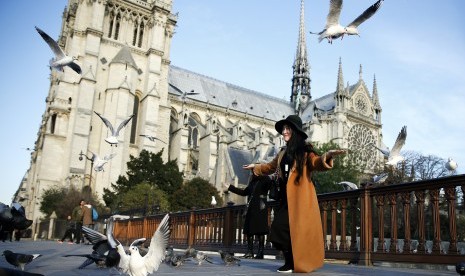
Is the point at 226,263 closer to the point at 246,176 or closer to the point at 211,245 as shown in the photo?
the point at 211,245

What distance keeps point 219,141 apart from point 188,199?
1288cm

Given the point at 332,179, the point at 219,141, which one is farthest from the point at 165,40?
the point at 332,179

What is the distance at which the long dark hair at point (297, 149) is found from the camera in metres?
4.74

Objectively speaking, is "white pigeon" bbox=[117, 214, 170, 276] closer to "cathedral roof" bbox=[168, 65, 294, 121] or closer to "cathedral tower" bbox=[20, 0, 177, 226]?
"cathedral tower" bbox=[20, 0, 177, 226]

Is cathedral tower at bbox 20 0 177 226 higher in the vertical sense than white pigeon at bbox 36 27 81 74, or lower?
higher

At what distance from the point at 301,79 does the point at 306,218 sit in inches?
2617

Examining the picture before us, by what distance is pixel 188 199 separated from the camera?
34.7 metres

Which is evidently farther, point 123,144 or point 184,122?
point 184,122

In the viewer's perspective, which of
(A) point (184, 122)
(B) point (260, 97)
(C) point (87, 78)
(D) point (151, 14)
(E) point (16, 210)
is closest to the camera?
(E) point (16, 210)

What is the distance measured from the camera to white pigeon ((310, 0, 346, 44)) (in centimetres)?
879

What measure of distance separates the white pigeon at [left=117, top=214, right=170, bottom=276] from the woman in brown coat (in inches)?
66.3

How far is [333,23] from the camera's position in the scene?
353 inches

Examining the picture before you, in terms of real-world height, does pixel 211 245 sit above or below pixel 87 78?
below

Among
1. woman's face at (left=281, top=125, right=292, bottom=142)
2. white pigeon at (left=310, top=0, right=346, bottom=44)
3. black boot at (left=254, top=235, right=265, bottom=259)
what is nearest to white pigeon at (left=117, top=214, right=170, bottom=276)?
woman's face at (left=281, top=125, right=292, bottom=142)
